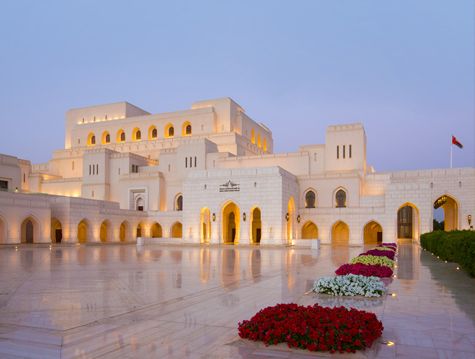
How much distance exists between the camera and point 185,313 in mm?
7746

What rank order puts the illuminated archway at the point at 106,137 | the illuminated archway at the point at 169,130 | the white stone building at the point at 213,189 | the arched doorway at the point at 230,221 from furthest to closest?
1. the illuminated archway at the point at 106,137
2. the illuminated archway at the point at 169,130
3. the arched doorway at the point at 230,221
4. the white stone building at the point at 213,189

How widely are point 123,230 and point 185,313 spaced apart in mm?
41116

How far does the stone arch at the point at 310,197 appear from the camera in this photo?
141 ft

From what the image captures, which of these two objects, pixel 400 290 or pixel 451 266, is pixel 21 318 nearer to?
pixel 400 290

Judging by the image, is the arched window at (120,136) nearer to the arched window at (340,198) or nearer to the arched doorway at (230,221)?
the arched doorway at (230,221)

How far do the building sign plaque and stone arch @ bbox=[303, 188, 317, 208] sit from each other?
9.03 meters

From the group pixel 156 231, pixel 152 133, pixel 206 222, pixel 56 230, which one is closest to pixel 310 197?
pixel 206 222

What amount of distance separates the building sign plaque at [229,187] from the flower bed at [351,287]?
27.0m

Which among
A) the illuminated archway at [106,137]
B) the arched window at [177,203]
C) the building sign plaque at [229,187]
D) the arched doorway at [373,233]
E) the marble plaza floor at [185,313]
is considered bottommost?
the arched doorway at [373,233]

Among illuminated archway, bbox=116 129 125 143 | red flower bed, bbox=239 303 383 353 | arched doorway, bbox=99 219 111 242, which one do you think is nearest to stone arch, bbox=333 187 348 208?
arched doorway, bbox=99 219 111 242

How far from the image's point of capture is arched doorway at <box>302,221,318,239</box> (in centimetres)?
4302

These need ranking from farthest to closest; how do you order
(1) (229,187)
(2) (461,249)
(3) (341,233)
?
(3) (341,233)
(1) (229,187)
(2) (461,249)

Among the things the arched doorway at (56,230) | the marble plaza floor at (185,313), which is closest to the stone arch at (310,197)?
the arched doorway at (56,230)

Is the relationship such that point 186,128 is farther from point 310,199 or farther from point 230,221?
point 310,199
